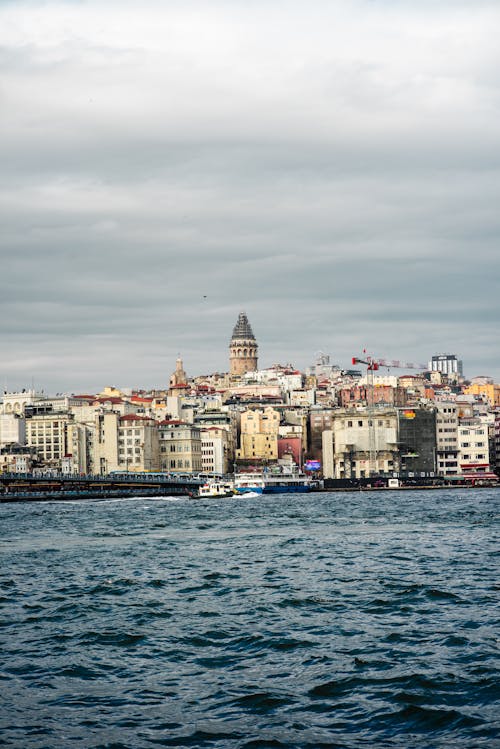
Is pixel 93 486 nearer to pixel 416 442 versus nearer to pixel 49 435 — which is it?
pixel 49 435

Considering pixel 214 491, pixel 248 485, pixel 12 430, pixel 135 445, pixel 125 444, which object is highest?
pixel 12 430

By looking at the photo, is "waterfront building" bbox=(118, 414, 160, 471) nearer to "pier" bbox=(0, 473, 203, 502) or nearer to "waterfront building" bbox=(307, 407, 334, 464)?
"pier" bbox=(0, 473, 203, 502)

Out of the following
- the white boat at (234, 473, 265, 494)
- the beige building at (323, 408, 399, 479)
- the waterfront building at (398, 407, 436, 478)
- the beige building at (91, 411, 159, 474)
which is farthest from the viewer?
the beige building at (91, 411, 159, 474)

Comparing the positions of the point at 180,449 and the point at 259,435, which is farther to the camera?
the point at 259,435

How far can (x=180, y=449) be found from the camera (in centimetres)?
17525

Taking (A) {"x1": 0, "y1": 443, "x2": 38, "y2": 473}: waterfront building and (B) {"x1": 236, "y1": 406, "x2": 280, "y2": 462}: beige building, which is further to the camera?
(B) {"x1": 236, "y1": 406, "x2": 280, "y2": 462}: beige building

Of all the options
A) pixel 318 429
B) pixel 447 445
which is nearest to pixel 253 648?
pixel 447 445

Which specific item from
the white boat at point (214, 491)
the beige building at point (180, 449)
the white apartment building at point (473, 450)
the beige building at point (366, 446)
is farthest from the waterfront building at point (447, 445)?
the white boat at point (214, 491)

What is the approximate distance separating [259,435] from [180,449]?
599 inches

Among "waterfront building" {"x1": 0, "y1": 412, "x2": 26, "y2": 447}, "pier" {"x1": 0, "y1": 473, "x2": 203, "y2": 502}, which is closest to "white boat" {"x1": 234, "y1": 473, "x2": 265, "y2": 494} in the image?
"pier" {"x1": 0, "y1": 473, "x2": 203, "y2": 502}

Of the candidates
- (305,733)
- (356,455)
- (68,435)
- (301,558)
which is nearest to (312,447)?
(356,455)

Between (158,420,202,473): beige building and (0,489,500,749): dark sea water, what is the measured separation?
12877 cm

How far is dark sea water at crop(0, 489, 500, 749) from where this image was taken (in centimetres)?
1677

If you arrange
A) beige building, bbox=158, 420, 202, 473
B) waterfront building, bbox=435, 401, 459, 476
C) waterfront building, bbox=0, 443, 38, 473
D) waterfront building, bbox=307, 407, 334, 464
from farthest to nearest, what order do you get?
waterfront building, bbox=307, 407, 334, 464 → beige building, bbox=158, 420, 202, 473 → waterfront building, bbox=0, 443, 38, 473 → waterfront building, bbox=435, 401, 459, 476
